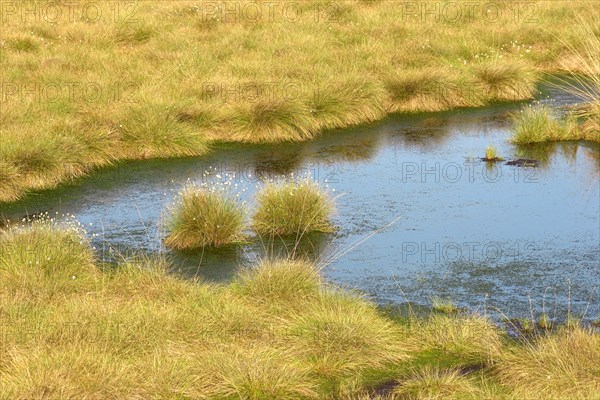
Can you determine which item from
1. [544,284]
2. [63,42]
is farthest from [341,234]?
[63,42]

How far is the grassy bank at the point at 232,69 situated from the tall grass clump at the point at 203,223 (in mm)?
2372

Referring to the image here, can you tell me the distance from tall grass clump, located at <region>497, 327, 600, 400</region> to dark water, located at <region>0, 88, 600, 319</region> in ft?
4.00

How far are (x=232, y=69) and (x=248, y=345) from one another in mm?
9765

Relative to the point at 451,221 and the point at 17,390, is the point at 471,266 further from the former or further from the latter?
the point at 17,390

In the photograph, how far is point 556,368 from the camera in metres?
6.79

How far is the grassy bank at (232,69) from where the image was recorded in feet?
44.4

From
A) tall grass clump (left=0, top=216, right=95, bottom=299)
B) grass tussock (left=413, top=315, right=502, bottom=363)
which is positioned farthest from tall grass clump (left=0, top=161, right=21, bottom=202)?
grass tussock (left=413, top=315, right=502, bottom=363)

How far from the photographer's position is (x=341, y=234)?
10.5 m

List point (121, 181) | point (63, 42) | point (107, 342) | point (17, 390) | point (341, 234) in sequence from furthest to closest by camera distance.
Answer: point (63, 42)
point (121, 181)
point (341, 234)
point (107, 342)
point (17, 390)

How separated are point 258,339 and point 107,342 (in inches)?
40.2

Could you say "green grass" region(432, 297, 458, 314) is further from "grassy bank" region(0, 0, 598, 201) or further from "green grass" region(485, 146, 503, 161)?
"green grass" region(485, 146, 503, 161)

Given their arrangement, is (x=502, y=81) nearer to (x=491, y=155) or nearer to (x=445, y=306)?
(x=491, y=155)

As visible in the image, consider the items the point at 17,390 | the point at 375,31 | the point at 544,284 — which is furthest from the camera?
the point at 375,31

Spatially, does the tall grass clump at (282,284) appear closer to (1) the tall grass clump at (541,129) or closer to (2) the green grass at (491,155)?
(2) the green grass at (491,155)
